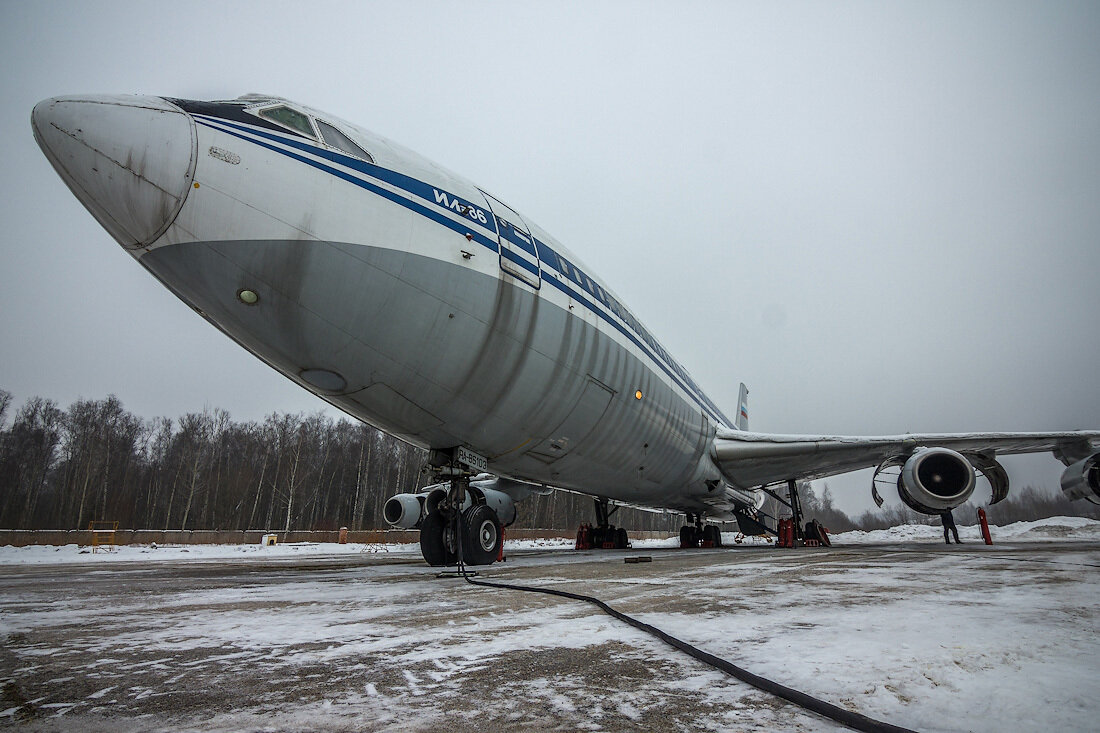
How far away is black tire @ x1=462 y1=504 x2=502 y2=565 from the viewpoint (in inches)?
222

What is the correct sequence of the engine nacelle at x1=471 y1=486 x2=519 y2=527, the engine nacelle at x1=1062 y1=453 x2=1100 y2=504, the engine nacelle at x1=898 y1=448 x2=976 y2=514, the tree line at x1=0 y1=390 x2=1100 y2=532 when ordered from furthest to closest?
1. the tree line at x1=0 y1=390 x2=1100 y2=532
2. the engine nacelle at x1=471 y1=486 x2=519 y2=527
3. the engine nacelle at x1=1062 y1=453 x2=1100 y2=504
4. the engine nacelle at x1=898 y1=448 x2=976 y2=514

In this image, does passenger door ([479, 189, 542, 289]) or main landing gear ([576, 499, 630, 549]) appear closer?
passenger door ([479, 189, 542, 289])

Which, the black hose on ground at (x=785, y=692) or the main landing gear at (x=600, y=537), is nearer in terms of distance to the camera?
the black hose on ground at (x=785, y=692)

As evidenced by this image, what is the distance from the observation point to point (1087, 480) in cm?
974

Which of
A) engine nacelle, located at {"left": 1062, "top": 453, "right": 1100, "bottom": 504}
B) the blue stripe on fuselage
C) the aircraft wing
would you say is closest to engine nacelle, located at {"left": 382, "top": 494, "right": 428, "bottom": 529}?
the blue stripe on fuselage

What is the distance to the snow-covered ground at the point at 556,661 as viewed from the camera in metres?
1.16

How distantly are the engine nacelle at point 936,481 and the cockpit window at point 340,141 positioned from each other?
9572 mm

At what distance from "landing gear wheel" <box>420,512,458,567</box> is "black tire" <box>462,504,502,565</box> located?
429 millimetres

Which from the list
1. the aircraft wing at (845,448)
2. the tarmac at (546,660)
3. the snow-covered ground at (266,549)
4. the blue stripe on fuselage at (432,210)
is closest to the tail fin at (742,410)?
the snow-covered ground at (266,549)

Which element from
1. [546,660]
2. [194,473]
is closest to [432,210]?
[546,660]

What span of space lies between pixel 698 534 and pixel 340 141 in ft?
49.1

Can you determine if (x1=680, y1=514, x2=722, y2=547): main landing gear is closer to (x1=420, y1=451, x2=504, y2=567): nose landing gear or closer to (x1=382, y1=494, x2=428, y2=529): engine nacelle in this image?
(x1=382, y1=494, x2=428, y2=529): engine nacelle

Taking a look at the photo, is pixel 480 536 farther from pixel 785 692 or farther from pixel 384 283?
pixel 785 692

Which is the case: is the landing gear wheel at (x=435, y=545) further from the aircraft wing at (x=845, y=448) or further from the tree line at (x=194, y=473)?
the tree line at (x=194, y=473)
